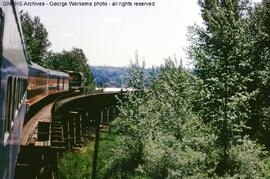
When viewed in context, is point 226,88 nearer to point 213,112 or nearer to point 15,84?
point 213,112

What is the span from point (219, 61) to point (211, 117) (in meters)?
2.50

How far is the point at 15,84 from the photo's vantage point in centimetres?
550

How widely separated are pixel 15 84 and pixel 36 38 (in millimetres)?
81713

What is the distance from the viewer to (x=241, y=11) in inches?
1431

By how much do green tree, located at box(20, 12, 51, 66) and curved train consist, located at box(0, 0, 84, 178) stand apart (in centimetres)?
2455

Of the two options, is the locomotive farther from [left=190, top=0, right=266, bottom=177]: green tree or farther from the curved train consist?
[left=190, top=0, right=266, bottom=177]: green tree

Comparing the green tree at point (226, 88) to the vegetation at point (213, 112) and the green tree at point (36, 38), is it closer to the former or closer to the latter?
the vegetation at point (213, 112)

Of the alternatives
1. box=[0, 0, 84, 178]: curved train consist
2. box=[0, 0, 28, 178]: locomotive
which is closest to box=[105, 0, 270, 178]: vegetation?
box=[0, 0, 84, 178]: curved train consist

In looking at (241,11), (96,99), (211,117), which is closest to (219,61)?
(211,117)

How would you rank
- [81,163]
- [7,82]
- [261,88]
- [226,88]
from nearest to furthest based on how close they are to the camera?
[7,82], [226,88], [81,163], [261,88]

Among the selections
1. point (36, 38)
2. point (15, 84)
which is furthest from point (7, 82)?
point (36, 38)

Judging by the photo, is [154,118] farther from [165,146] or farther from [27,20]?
[27,20]

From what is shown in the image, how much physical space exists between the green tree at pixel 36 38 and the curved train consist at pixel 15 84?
2455cm

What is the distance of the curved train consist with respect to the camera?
3.62 metres
